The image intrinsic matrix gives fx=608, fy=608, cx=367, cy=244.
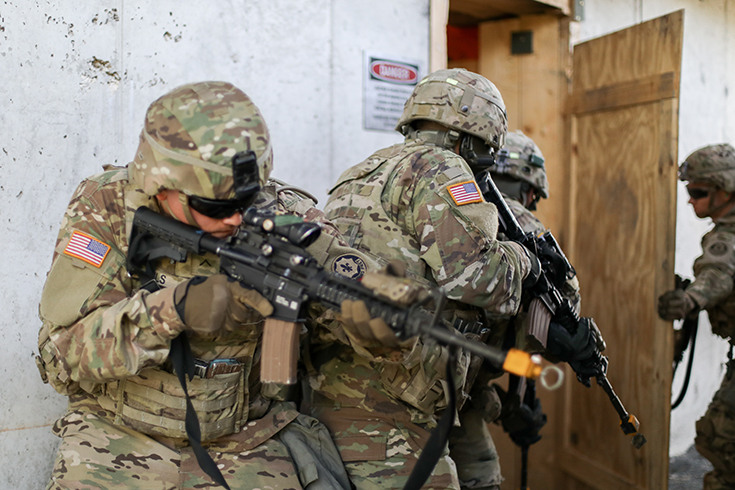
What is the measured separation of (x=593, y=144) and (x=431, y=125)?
5.97 ft

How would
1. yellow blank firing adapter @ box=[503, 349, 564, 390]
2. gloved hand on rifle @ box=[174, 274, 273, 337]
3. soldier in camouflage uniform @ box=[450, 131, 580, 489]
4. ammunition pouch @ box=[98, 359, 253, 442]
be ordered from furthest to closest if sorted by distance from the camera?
soldier in camouflage uniform @ box=[450, 131, 580, 489] < ammunition pouch @ box=[98, 359, 253, 442] < gloved hand on rifle @ box=[174, 274, 273, 337] < yellow blank firing adapter @ box=[503, 349, 564, 390]

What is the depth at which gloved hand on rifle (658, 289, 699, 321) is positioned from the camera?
134 inches

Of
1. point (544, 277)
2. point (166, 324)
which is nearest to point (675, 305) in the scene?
point (544, 277)

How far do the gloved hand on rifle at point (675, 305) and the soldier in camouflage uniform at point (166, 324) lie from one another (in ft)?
7.52

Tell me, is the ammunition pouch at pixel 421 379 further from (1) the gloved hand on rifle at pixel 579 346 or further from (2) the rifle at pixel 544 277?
(1) the gloved hand on rifle at pixel 579 346

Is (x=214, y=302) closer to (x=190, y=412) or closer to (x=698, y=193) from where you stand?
(x=190, y=412)

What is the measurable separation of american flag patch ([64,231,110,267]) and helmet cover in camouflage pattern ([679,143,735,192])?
355cm

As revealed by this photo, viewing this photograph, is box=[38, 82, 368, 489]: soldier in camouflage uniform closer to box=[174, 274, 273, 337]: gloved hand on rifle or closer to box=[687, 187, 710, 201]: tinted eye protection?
box=[174, 274, 273, 337]: gloved hand on rifle

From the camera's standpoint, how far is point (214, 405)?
193 centimetres

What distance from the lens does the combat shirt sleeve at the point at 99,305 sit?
172cm

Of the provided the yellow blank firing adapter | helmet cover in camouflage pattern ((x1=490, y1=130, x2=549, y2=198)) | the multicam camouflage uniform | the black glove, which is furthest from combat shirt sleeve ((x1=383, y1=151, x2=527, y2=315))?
the multicam camouflage uniform

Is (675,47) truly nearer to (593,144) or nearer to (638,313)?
(593,144)

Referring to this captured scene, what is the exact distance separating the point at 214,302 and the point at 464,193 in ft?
3.61

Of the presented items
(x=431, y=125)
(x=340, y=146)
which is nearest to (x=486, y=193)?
(x=431, y=125)
